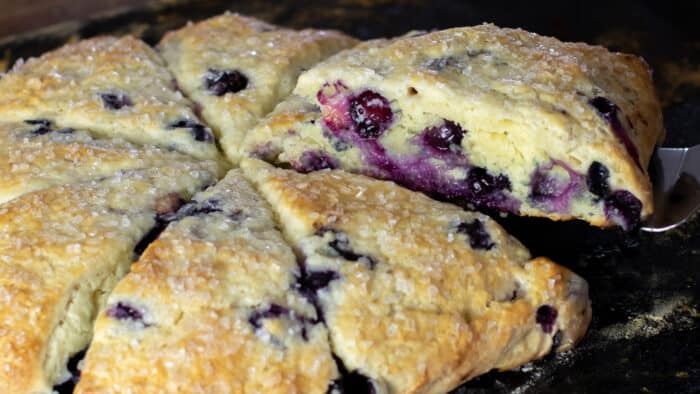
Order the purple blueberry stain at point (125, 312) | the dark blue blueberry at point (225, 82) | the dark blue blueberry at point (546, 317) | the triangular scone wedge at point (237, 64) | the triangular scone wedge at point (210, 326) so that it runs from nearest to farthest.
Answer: the triangular scone wedge at point (210, 326) → the purple blueberry stain at point (125, 312) → the dark blue blueberry at point (546, 317) → the triangular scone wedge at point (237, 64) → the dark blue blueberry at point (225, 82)

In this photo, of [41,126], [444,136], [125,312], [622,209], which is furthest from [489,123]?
[41,126]

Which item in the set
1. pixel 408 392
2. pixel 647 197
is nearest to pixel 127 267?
pixel 408 392

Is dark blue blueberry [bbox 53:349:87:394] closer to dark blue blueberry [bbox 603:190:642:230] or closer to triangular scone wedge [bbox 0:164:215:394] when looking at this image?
triangular scone wedge [bbox 0:164:215:394]

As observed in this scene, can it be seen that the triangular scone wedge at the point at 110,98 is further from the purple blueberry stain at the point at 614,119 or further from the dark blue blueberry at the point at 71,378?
the purple blueberry stain at the point at 614,119

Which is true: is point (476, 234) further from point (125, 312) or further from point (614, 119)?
point (125, 312)

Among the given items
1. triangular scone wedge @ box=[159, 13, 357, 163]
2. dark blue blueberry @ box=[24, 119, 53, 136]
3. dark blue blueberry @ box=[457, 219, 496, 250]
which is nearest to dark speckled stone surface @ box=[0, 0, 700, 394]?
dark blue blueberry @ box=[457, 219, 496, 250]

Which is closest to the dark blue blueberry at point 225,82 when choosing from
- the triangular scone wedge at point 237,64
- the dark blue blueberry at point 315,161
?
the triangular scone wedge at point 237,64
